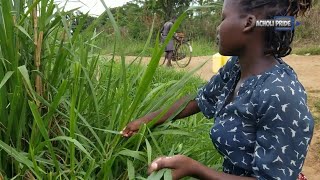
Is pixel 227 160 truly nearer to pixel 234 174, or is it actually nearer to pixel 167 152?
pixel 234 174

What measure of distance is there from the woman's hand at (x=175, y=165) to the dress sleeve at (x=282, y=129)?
0.19m

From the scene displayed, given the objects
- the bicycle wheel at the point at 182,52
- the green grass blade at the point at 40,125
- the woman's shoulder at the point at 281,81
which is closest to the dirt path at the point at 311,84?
the bicycle wheel at the point at 182,52

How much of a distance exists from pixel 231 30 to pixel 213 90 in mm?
333

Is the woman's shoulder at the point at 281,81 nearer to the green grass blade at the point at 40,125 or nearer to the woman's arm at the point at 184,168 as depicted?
the woman's arm at the point at 184,168

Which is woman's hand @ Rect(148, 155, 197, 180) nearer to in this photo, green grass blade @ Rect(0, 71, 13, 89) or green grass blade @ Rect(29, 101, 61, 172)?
green grass blade @ Rect(29, 101, 61, 172)

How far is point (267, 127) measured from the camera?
1.11 meters

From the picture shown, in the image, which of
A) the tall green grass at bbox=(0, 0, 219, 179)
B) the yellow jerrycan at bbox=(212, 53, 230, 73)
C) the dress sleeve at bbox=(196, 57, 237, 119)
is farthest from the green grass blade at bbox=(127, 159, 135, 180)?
the yellow jerrycan at bbox=(212, 53, 230, 73)

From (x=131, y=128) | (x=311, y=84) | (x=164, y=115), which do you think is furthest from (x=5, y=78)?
(x=311, y=84)

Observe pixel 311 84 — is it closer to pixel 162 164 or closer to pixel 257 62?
pixel 257 62

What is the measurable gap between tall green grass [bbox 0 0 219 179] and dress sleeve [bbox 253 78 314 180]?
32 centimetres

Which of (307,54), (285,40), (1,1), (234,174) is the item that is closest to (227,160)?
(234,174)

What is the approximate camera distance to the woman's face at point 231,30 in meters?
1.19

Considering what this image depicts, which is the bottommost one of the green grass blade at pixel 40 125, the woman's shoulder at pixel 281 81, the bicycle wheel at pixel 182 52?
the bicycle wheel at pixel 182 52

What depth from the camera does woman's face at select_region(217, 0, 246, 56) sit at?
119cm
